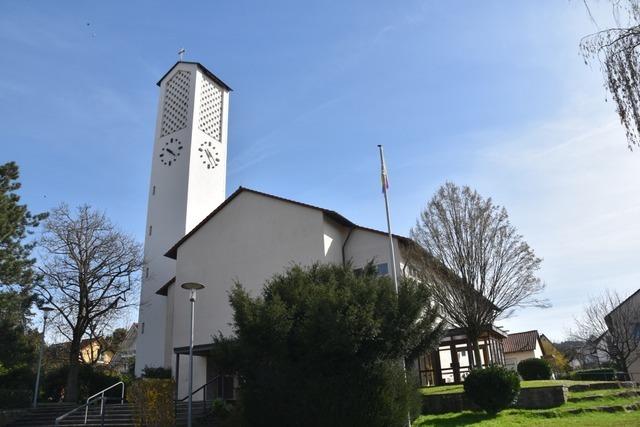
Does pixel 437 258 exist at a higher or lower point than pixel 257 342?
higher

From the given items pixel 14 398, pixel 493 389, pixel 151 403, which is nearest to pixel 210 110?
pixel 14 398

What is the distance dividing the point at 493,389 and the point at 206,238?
17130mm

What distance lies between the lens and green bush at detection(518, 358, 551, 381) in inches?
915

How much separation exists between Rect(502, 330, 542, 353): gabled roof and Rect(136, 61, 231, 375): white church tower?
98.8 ft

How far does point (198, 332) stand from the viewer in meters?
24.6

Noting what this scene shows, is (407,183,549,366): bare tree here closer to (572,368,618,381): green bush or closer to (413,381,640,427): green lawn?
(413,381,640,427): green lawn

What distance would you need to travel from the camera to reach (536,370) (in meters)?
23.4

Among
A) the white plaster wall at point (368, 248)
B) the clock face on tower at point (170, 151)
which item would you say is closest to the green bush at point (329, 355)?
the white plaster wall at point (368, 248)

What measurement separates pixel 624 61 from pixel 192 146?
29446 mm

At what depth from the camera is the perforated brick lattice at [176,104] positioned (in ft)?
114

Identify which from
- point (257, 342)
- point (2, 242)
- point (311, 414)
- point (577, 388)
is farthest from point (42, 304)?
point (577, 388)

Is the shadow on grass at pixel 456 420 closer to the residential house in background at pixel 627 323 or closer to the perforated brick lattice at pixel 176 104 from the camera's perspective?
the residential house in background at pixel 627 323

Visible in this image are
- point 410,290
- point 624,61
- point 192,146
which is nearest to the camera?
point 624,61

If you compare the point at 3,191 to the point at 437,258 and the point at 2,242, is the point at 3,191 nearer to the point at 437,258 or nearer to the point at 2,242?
the point at 2,242
